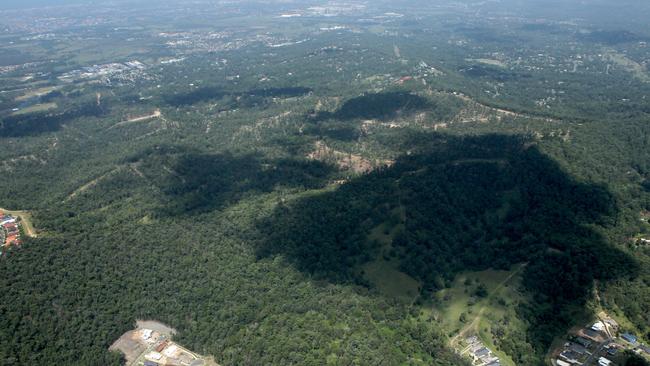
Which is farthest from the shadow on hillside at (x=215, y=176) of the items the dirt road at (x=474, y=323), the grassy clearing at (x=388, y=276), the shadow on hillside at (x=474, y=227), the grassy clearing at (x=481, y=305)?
the dirt road at (x=474, y=323)

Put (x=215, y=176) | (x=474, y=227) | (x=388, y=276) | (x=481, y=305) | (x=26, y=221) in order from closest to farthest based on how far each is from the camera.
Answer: (x=481, y=305)
(x=388, y=276)
(x=474, y=227)
(x=26, y=221)
(x=215, y=176)

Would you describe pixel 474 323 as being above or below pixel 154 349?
above

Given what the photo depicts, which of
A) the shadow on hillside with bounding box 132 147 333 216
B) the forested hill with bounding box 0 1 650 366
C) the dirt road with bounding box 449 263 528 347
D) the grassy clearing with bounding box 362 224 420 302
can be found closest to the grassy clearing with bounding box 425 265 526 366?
the dirt road with bounding box 449 263 528 347

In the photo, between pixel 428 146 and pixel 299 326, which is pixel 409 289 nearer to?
pixel 299 326

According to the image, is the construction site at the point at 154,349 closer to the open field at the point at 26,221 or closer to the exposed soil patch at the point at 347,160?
the open field at the point at 26,221

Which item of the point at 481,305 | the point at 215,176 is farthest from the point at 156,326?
the point at 215,176

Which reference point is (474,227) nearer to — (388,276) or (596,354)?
(388,276)
